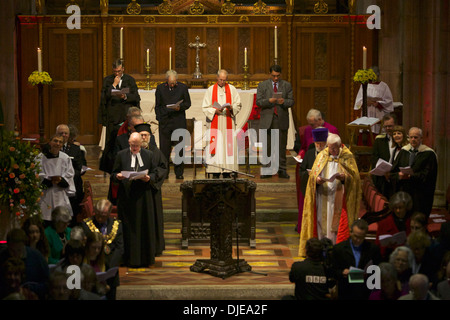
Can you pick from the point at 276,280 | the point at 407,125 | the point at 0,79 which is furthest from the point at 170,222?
the point at 0,79

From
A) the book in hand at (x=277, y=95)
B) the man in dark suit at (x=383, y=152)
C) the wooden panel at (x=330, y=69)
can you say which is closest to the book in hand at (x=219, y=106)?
the book in hand at (x=277, y=95)

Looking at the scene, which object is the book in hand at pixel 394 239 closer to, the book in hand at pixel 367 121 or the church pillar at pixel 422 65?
the book in hand at pixel 367 121

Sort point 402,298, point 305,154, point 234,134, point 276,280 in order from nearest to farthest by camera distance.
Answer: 1. point 402,298
2. point 276,280
3. point 305,154
4. point 234,134

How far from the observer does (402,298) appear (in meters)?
7.38

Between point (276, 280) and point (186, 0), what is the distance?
877 centimetres

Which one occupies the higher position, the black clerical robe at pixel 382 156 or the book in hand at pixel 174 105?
the book in hand at pixel 174 105

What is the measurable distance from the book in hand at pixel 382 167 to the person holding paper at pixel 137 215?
271 centimetres

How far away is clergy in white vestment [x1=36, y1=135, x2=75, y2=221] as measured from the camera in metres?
10.4

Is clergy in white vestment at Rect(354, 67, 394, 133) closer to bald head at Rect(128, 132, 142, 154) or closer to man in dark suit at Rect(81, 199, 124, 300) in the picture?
bald head at Rect(128, 132, 142, 154)

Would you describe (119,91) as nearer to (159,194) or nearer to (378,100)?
(159,194)

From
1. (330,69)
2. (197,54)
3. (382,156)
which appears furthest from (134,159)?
(330,69)

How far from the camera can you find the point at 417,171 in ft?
35.4

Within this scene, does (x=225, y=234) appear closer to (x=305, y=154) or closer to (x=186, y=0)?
(x=305, y=154)

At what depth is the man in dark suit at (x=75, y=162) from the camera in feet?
35.8
